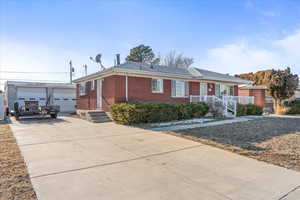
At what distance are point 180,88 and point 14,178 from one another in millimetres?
12722

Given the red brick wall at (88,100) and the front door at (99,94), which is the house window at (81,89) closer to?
the red brick wall at (88,100)

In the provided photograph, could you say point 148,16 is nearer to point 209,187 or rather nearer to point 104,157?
point 104,157

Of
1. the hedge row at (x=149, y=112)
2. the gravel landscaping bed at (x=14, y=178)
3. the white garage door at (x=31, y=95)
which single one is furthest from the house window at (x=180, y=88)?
the white garage door at (x=31, y=95)

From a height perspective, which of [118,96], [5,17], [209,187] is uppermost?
[5,17]

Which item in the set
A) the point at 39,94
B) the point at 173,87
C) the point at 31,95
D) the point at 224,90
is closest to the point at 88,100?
the point at 173,87

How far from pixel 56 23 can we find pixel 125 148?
30.3 ft

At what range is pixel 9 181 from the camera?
10.7 ft

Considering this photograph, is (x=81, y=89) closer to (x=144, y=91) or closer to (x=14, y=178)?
(x=144, y=91)

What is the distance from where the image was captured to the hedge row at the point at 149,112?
10.1m

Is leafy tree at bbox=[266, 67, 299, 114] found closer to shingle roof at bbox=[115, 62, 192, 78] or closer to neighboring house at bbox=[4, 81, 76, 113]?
shingle roof at bbox=[115, 62, 192, 78]

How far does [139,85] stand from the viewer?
41.4 feet

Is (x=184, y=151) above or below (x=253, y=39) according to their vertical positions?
below

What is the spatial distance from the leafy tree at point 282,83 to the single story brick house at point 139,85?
14.1 feet

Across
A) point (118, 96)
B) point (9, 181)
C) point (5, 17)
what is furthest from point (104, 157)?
point (5, 17)
